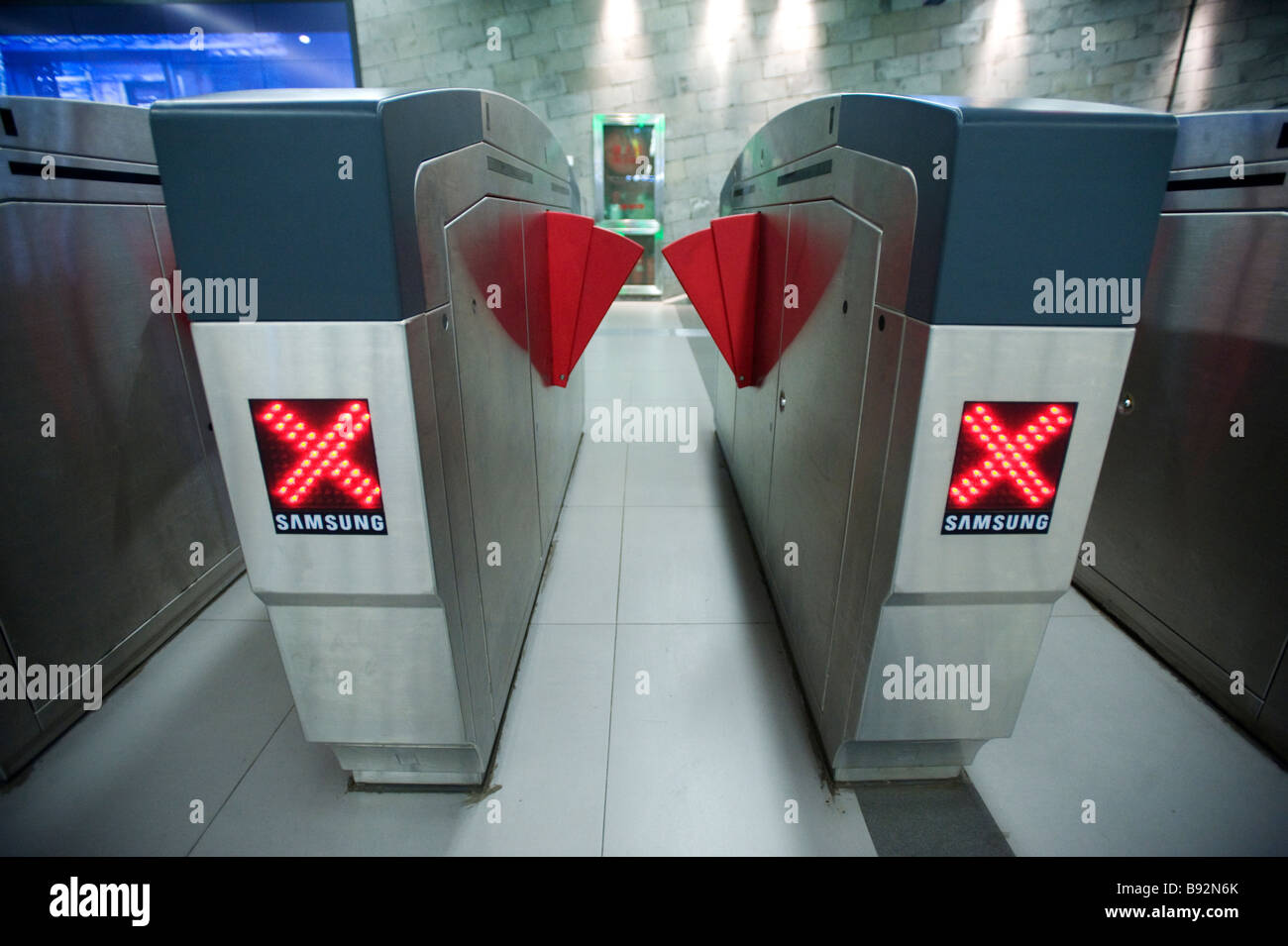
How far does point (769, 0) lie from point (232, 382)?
25.1ft

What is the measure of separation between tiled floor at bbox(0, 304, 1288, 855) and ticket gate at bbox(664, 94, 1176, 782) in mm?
144

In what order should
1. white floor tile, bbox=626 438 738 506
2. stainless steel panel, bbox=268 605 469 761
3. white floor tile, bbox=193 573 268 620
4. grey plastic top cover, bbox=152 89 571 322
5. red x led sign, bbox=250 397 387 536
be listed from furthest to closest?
white floor tile, bbox=626 438 738 506, white floor tile, bbox=193 573 268 620, stainless steel panel, bbox=268 605 469 761, red x led sign, bbox=250 397 387 536, grey plastic top cover, bbox=152 89 571 322

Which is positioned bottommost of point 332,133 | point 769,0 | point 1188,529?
point 1188,529

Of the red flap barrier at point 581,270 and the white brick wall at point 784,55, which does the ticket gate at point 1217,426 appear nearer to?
the red flap barrier at point 581,270

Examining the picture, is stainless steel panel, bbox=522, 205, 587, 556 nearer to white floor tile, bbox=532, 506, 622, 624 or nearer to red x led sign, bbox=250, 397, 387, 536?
white floor tile, bbox=532, 506, 622, 624

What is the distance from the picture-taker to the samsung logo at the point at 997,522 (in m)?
1.00

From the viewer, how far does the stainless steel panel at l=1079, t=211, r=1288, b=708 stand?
1.37 metres

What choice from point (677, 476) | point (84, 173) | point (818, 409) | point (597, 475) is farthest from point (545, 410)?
point (84, 173)

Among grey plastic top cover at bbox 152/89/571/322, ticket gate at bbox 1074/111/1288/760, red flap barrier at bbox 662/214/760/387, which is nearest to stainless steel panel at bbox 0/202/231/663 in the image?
grey plastic top cover at bbox 152/89/571/322

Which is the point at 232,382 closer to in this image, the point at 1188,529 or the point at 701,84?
Result: the point at 1188,529

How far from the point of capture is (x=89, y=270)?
1490mm

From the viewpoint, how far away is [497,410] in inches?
55.5

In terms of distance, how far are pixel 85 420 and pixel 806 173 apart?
1.79m

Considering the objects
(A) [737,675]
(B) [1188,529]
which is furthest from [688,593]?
(B) [1188,529]
